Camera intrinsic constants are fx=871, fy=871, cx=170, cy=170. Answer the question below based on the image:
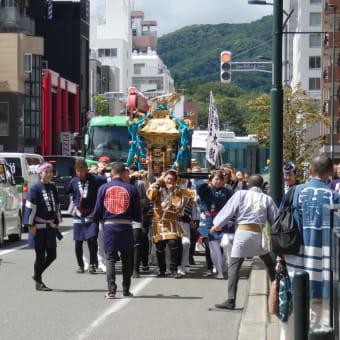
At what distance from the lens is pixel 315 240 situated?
748 cm

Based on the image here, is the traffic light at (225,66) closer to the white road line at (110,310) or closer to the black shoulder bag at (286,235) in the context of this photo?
the white road line at (110,310)

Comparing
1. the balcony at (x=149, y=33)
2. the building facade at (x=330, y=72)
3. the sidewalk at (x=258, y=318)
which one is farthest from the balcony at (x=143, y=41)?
the sidewalk at (x=258, y=318)

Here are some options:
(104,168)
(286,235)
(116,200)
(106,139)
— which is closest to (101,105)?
(106,139)

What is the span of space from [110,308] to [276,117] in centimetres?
478

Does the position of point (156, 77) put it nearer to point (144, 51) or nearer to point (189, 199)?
point (144, 51)

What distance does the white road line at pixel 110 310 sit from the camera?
29.6ft

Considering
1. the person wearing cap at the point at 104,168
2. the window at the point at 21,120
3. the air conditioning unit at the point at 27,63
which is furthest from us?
the air conditioning unit at the point at 27,63

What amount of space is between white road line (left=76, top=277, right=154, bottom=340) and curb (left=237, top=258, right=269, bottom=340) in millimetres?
1553

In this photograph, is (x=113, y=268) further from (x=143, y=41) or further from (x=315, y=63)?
(x=143, y=41)

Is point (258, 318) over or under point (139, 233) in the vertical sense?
under

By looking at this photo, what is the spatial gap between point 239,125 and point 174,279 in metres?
135

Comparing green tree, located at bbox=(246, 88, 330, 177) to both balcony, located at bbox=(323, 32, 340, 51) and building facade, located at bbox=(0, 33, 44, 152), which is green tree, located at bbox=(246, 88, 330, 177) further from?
building facade, located at bbox=(0, 33, 44, 152)

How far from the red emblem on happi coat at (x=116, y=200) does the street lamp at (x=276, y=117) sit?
3070mm

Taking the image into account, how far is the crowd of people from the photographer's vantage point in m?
7.54
